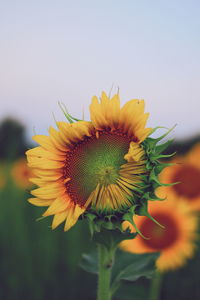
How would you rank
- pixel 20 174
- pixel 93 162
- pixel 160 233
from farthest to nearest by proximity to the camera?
pixel 20 174
pixel 160 233
pixel 93 162

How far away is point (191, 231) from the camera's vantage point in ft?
7.85

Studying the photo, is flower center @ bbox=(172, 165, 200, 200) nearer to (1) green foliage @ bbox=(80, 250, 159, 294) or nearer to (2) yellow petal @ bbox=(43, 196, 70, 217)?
(1) green foliage @ bbox=(80, 250, 159, 294)

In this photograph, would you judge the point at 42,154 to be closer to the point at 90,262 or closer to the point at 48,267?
the point at 90,262

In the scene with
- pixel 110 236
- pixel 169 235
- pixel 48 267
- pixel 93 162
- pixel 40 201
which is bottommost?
pixel 48 267

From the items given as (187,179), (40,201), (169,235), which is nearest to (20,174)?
(187,179)

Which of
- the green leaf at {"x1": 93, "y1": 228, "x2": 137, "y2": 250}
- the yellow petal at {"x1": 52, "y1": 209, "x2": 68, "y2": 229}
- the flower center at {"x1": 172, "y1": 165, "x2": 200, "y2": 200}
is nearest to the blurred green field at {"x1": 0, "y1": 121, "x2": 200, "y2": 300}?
the flower center at {"x1": 172, "y1": 165, "x2": 200, "y2": 200}

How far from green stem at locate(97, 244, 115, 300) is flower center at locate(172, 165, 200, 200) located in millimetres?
1496

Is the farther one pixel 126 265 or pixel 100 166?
pixel 126 265

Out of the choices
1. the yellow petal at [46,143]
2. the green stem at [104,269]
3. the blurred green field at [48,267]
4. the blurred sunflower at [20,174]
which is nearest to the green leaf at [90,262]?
the green stem at [104,269]

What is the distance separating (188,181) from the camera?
108 inches

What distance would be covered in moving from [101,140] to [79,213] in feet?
0.74

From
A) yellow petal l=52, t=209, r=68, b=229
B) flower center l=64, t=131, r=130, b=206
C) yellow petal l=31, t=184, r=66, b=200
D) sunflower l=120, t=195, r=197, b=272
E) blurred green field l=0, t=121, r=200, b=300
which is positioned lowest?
blurred green field l=0, t=121, r=200, b=300

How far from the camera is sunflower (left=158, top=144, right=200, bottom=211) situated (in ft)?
8.45

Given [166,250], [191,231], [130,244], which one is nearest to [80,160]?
[130,244]
